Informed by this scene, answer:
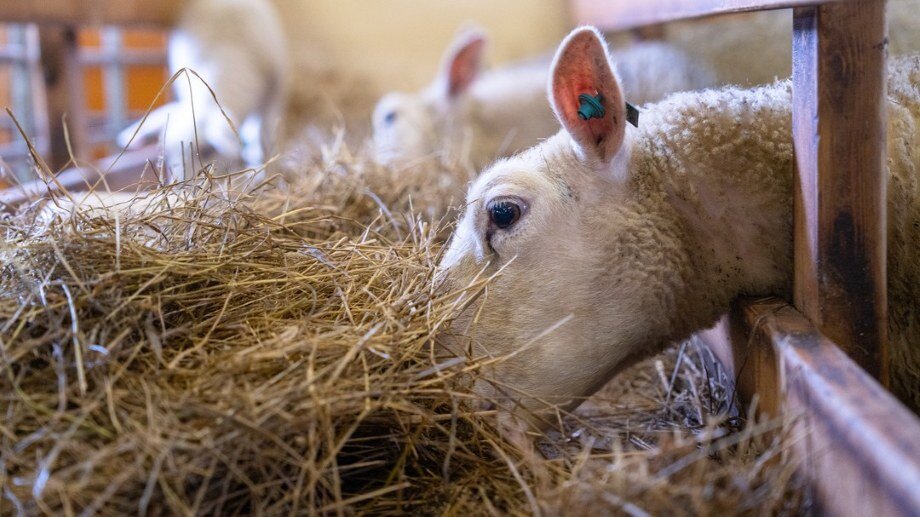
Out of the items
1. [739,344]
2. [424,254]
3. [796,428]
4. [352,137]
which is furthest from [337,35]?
[796,428]

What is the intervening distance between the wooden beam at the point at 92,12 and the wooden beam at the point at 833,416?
386cm

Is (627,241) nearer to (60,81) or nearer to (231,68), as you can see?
(231,68)

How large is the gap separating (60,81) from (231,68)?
0.96 m

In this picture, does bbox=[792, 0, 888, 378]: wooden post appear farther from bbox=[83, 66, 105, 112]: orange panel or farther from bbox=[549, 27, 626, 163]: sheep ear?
bbox=[83, 66, 105, 112]: orange panel

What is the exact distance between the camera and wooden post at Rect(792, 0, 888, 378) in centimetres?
154

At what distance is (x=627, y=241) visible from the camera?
72.6 inches

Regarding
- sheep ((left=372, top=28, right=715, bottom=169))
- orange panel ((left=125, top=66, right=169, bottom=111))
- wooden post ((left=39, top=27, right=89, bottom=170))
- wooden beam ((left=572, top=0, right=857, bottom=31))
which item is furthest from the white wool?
orange panel ((left=125, top=66, right=169, bottom=111))

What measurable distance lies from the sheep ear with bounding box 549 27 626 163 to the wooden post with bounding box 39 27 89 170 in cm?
370

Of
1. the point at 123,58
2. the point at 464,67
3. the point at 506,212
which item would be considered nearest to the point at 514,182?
the point at 506,212

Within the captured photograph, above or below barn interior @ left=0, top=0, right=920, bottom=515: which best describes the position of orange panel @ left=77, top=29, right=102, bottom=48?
above

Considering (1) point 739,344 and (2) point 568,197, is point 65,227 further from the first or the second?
(1) point 739,344

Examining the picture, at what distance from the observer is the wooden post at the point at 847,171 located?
154cm

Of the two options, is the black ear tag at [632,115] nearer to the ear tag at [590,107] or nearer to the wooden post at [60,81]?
the ear tag at [590,107]

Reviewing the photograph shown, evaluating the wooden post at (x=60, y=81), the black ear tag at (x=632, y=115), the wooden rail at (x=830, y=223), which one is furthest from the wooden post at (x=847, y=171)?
the wooden post at (x=60, y=81)
